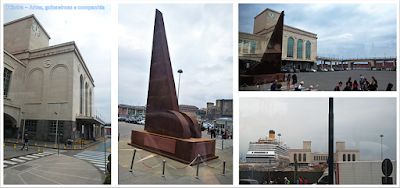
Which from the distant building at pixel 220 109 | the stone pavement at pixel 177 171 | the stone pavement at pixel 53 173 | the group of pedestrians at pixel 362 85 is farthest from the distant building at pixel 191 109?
the group of pedestrians at pixel 362 85

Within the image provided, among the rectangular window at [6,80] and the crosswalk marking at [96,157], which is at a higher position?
the rectangular window at [6,80]

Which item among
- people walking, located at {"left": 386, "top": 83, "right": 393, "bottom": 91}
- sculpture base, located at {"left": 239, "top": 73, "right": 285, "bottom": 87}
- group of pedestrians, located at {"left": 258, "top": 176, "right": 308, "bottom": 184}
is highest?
sculpture base, located at {"left": 239, "top": 73, "right": 285, "bottom": 87}

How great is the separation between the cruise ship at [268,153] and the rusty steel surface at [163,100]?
2.94ft

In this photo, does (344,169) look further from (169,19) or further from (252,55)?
(169,19)

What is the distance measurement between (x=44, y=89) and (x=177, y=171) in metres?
2.56

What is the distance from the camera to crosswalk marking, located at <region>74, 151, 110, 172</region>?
370 cm

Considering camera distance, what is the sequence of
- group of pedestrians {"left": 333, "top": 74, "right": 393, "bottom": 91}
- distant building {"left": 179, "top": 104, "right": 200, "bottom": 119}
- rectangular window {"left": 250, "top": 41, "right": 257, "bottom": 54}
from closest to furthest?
group of pedestrians {"left": 333, "top": 74, "right": 393, "bottom": 91} < rectangular window {"left": 250, "top": 41, "right": 257, "bottom": 54} < distant building {"left": 179, "top": 104, "right": 200, "bottom": 119}

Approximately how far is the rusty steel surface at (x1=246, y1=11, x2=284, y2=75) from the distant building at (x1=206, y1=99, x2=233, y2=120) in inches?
22.3

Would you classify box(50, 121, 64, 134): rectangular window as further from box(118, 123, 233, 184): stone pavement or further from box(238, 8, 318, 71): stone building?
box(238, 8, 318, 71): stone building

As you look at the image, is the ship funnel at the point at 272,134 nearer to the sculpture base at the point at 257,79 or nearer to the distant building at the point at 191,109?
the sculpture base at the point at 257,79

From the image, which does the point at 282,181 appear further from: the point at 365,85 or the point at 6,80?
the point at 6,80

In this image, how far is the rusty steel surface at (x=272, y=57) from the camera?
351cm

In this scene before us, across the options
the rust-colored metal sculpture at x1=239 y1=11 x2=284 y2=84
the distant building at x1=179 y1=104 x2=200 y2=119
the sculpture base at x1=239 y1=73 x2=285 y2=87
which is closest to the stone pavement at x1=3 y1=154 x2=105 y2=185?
the distant building at x1=179 y1=104 x2=200 y2=119

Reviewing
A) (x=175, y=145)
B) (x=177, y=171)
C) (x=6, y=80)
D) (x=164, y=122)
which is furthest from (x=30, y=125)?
(x=177, y=171)
